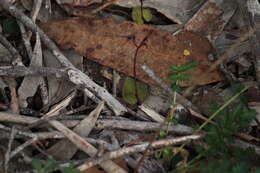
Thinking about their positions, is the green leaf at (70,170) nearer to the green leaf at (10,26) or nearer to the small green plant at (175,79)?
the small green plant at (175,79)

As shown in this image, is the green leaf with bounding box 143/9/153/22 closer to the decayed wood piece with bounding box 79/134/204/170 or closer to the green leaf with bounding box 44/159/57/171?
the decayed wood piece with bounding box 79/134/204/170

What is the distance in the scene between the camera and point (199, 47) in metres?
2.62

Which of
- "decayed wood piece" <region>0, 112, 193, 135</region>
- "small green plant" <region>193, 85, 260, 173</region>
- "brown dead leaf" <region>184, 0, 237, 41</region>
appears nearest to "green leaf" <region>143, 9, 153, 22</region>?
"brown dead leaf" <region>184, 0, 237, 41</region>

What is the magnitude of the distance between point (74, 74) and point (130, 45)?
1.44 ft

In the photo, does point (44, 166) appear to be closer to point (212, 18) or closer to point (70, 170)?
point (70, 170)

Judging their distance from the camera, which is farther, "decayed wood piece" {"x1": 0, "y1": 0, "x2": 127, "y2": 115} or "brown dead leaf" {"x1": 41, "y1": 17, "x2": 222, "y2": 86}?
"brown dead leaf" {"x1": 41, "y1": 17, "x2": 222, "y2": 86}

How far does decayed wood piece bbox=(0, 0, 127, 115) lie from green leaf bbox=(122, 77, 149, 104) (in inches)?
5.1

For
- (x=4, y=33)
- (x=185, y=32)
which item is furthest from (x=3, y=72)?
(x=185, y=32)

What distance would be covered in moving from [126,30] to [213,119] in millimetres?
818

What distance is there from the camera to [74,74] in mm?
2383

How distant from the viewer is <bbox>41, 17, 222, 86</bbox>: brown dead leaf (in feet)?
8.38

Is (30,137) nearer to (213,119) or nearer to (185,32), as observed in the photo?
(213,119)

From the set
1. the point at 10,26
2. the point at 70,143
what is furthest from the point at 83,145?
the point at 10,26

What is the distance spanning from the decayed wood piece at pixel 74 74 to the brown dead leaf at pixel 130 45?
0.28 ft
